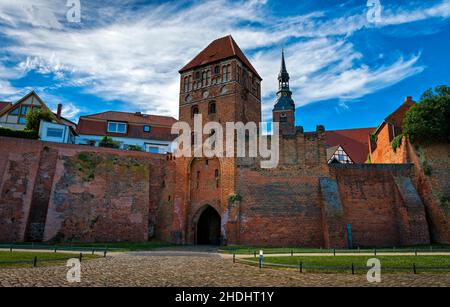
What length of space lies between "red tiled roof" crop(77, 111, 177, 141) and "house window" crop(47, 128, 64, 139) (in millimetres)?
5741

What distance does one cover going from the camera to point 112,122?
141ft

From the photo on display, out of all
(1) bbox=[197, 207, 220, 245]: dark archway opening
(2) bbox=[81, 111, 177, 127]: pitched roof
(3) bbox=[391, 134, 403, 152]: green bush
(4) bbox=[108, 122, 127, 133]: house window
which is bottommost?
(1) bbox=[197, 207, 220, 245]: dark archway opening

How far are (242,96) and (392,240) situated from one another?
57.0 feet

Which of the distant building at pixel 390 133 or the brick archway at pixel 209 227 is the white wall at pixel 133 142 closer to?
the brick archway at pixel 209 227

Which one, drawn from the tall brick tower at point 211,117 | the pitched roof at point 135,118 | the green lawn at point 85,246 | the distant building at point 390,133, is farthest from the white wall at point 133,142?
the distant building at point 390,133

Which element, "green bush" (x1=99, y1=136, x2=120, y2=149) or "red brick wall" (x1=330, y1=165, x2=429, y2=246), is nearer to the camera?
"red brick wall" (x1=330, y1=165, x2=429, y2=246)

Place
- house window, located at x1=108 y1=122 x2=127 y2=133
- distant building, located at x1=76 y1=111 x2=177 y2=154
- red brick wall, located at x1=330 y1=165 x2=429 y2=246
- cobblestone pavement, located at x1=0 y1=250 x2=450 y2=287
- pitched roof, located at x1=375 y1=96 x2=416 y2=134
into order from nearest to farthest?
cobblestone pavement, located at x1=0 y1=250 x2=450 y2=287 → red brick wall, located at x1=330 y1=165 x2=429 y2=246 → pitched roof, located at x1=375 y1=96 x2=416 y2=134 → distant building, located at x1=76 y1=111 x2=177 y2=154 → house window, located at x1=108 y1=122 x2=127 y2=133

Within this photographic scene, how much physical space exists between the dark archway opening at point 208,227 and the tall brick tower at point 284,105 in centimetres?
2592

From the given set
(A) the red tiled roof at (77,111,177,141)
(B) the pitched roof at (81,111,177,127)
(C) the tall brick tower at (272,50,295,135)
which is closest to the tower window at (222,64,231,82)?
(A) the red tiled roof at (77,111,177,141)

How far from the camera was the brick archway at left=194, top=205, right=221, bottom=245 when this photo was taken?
99.8 feet

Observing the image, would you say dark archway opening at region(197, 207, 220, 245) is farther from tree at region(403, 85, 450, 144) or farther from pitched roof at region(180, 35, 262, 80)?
tree at region(403, 85, 450, 144)

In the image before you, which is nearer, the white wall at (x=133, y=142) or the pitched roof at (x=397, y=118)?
the pitched roof at (x=397, y=118)

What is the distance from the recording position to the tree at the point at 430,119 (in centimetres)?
2506

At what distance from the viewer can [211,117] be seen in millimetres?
31250
